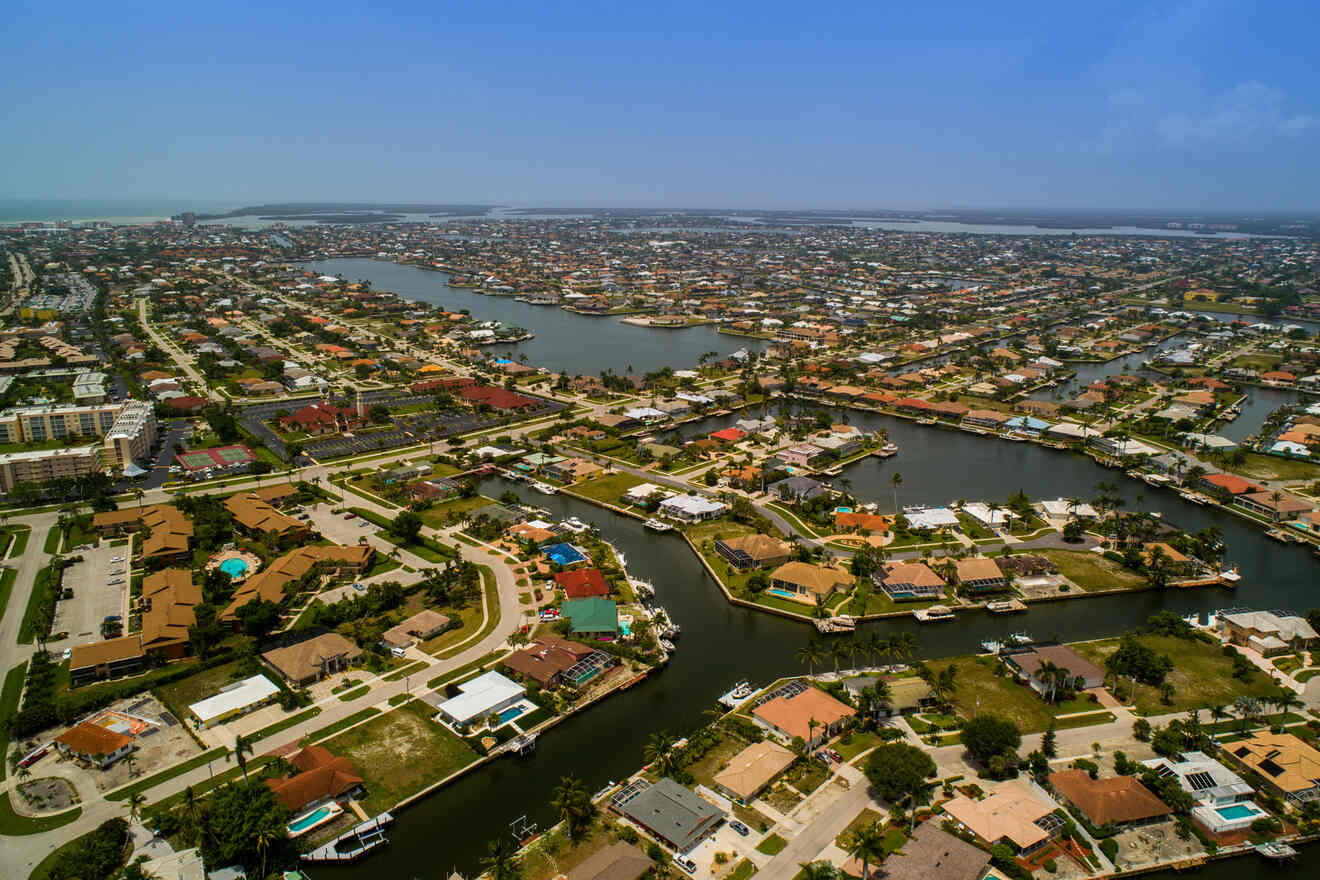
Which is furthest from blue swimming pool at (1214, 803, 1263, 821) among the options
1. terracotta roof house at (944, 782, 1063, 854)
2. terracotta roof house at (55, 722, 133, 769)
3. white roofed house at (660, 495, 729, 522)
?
terracotta roof house at (55, 722, 133, 769)

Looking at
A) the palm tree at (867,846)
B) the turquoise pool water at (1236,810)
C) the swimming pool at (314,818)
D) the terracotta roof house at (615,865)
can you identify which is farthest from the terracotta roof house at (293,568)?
the turquoise pool water at (1236,810)

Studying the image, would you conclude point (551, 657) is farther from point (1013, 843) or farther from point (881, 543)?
point (881, 543)

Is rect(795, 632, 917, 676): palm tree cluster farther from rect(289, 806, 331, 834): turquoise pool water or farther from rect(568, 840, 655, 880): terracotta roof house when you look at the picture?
rect(289, 806, 331, 834): turquoise pool water

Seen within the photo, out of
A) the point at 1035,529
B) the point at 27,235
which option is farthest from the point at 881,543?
the point at 27,235

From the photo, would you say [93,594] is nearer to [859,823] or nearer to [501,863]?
[501,863]

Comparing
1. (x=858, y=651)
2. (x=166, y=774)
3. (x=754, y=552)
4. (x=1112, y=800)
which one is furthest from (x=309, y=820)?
(x=1112, y=800)
